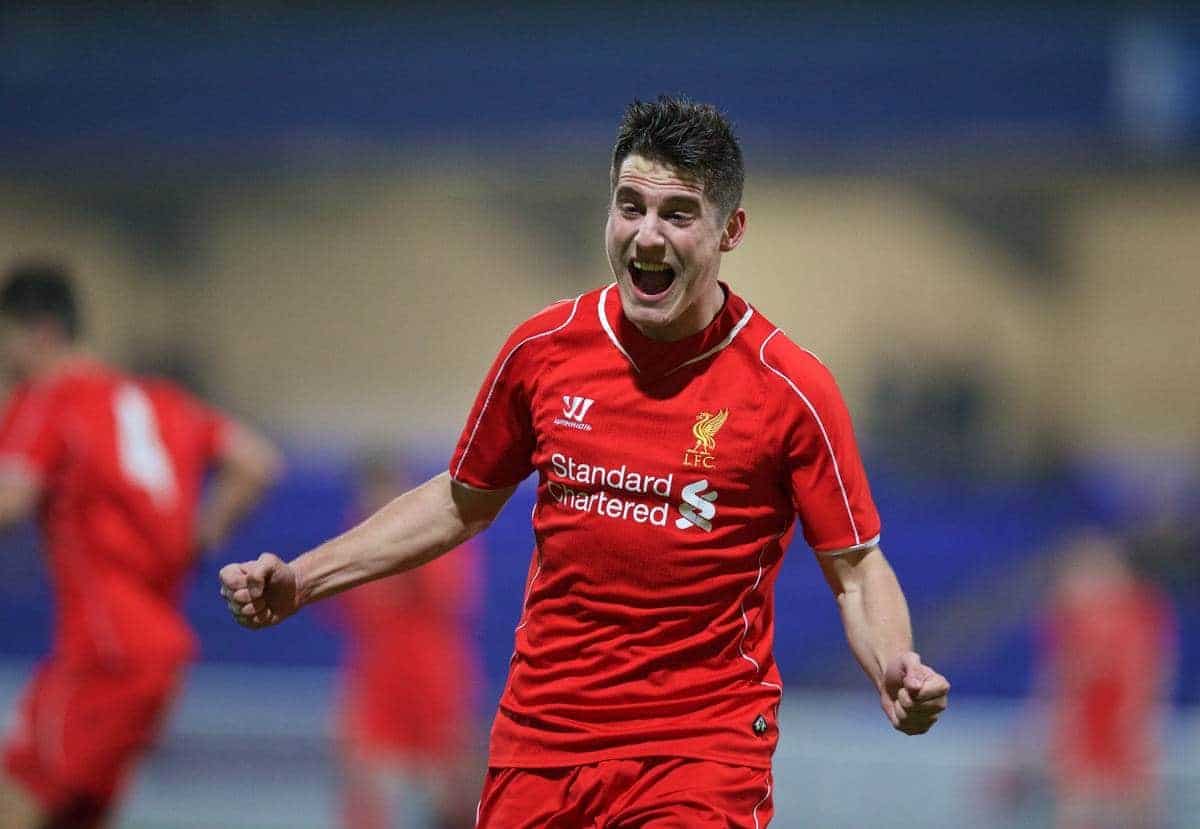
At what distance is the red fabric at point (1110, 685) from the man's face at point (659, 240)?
6.16m

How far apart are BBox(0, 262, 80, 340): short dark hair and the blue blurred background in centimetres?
711

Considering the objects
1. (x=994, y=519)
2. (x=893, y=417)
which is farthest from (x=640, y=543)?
(x=893, y=417)

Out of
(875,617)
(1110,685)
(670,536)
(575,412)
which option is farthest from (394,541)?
(1110,685)

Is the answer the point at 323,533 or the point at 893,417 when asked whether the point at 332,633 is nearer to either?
the point at 323,533

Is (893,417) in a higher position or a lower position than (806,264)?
lower

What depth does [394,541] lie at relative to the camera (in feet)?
A: 12.3

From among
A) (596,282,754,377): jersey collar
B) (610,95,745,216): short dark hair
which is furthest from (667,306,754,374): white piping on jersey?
(610,95,745,216): short dark hair

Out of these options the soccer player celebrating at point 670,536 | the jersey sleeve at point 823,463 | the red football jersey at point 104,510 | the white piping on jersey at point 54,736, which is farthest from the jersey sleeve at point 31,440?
the jersey sleeve at point 823,463

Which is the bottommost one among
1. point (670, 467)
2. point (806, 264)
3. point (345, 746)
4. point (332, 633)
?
point (332, 633)

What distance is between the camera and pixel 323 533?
1350 centimetres

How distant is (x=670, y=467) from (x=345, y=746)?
5.36 meters

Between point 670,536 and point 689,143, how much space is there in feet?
2.65

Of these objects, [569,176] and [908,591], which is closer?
[908,591]

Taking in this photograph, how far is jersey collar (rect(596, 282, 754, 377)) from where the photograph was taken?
3574 mm
